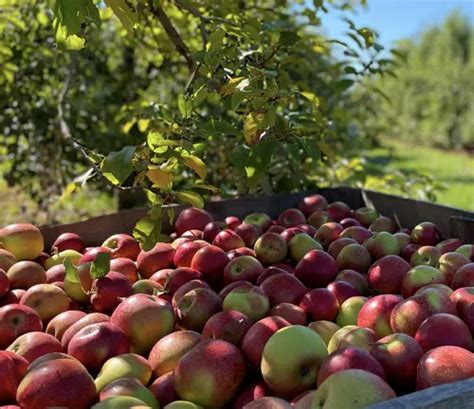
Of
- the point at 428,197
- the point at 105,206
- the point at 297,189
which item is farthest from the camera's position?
the point at 105,206

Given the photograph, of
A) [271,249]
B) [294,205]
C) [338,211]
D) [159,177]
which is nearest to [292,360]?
[159,177]

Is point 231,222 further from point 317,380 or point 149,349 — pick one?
point 317,380

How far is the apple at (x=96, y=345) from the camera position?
4.66ft

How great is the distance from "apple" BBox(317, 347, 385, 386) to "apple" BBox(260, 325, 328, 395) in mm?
56

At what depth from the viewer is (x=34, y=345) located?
1463 mm

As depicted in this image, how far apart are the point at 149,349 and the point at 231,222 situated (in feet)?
3.01

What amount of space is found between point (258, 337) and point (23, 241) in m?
1.07

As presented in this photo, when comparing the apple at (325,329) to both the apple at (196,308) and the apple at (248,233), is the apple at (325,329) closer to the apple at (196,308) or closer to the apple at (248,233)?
the apple at (196,308)

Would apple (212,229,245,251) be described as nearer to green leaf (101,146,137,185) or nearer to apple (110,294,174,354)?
apple (110,294,174,354)

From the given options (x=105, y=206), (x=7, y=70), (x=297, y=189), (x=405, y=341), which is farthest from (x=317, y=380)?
(x=105, y=206)

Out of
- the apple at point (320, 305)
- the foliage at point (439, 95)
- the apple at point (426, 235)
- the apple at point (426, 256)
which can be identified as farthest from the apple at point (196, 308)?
the foliage at point (439, 95)

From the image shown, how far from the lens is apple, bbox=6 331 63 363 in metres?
1.45

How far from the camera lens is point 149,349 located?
1.56 meters

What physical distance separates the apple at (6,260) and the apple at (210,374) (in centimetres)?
90
